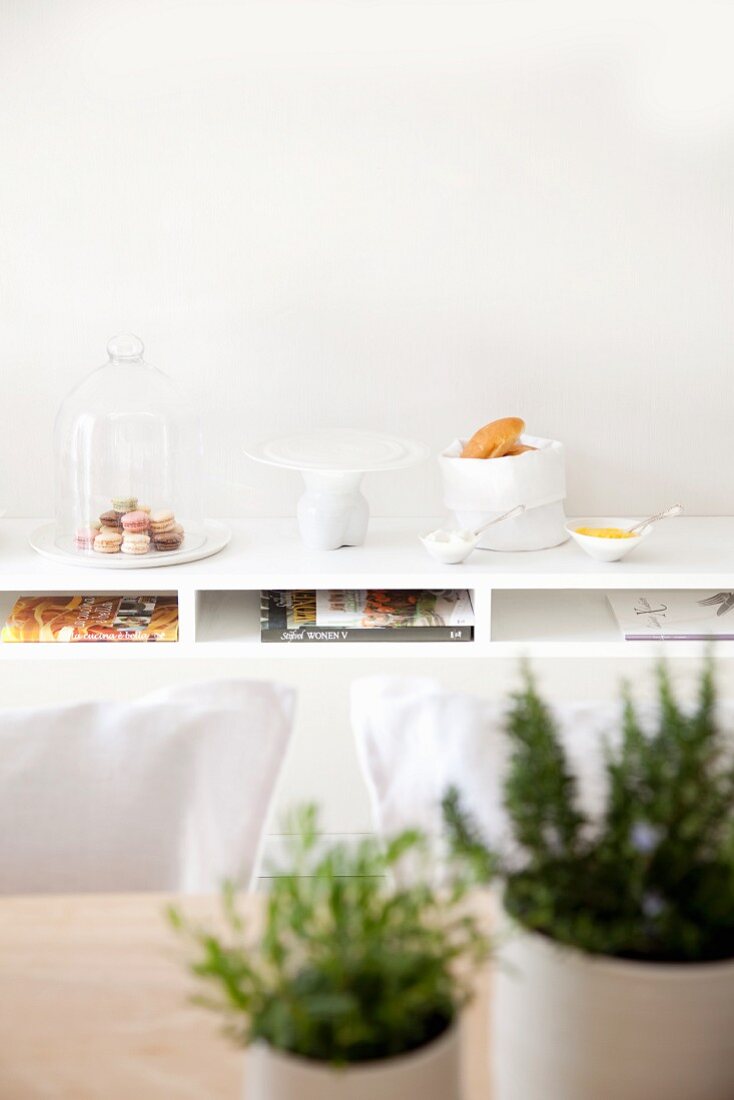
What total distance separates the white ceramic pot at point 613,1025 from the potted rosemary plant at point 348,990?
0.18 ft

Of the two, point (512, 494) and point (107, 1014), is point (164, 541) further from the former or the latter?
point (107, 1014)

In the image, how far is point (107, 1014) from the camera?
0.78m

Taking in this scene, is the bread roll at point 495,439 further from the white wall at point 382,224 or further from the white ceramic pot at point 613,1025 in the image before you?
the white ceramic pot at point 613,1025

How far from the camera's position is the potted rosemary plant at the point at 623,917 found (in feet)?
1.86

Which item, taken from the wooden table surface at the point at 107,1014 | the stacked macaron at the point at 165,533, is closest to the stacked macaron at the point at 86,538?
the stacked macaron at the point at 165,533

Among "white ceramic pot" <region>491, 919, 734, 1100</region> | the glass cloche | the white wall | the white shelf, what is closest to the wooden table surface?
"white ceramic pot" <region>491, 919, 734, 1100</region>

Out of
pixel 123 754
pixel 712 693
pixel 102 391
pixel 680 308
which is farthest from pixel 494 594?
pixel 712 693

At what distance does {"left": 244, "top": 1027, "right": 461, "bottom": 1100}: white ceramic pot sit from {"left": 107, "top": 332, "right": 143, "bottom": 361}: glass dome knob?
1.96 meters

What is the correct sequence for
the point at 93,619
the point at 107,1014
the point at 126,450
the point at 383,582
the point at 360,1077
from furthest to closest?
the point at 126,450, the point at 93,619, the point at 383,582, the point at 107,1014, the point at 360,1077

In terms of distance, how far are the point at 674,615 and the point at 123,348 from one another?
117 cm

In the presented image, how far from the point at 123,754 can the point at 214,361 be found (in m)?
1.57

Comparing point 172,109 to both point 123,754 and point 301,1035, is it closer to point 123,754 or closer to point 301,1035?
point 123,754

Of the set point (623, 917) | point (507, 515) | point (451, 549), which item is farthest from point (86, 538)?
point (623, 917)

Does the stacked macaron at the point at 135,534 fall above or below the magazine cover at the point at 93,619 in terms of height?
above
